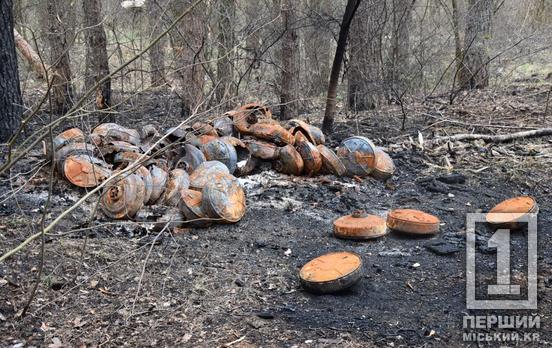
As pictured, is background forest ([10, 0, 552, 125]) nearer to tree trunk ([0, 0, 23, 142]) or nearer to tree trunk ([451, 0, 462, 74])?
tree trunk ([451, 0, 462, 74])

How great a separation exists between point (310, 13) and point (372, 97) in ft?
5.84

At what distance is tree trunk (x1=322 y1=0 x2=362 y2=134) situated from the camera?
6598 mm

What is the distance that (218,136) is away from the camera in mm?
5934

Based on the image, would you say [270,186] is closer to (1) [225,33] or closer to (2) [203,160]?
(2) [203,160]

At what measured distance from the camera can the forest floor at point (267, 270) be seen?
9.68 feet

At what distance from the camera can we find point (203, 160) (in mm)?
5438

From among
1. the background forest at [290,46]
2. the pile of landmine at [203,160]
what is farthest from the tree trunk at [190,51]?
the pile of landmine at [203,160]

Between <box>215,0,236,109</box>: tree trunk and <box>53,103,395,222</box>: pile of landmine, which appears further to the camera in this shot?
<box>215,0,236,109</box>: tree trunk

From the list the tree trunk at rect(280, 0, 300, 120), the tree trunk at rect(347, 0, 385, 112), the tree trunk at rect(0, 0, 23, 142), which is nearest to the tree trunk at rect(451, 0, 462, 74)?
the tree trunk at rect(347, 0, 385, 112)

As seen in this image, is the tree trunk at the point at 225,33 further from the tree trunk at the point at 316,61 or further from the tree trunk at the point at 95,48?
the tree trunk at the point at 95,48

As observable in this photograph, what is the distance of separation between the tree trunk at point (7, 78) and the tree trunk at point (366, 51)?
459 cm

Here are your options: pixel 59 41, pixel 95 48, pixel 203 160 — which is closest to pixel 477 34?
pixel 203 160

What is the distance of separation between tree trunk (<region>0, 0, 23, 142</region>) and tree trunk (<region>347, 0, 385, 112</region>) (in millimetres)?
4590

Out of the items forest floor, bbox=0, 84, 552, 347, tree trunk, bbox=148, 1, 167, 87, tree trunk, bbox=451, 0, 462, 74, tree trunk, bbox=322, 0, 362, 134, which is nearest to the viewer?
forest floor, bbox=0, 84, 552, 347
